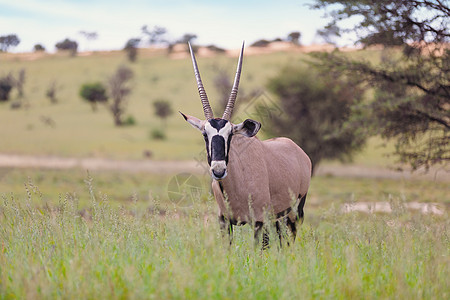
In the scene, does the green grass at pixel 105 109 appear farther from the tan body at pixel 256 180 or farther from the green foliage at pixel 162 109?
the tan body at pixel 256 180

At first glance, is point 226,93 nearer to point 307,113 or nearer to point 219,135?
point 307,113

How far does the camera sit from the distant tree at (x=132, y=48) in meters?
81.1

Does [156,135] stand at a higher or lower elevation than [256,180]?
lower

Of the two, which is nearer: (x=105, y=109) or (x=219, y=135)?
(x=219, y=135)

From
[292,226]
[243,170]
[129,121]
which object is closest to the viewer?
[243,170]

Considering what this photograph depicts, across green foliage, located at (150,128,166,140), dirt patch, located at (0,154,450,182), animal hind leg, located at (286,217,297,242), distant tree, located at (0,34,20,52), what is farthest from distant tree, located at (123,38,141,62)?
animal hind leg, located at (286,217,297,242)

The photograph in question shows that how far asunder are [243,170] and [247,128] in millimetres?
467

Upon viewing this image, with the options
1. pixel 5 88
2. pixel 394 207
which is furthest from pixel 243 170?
pixel 5 88

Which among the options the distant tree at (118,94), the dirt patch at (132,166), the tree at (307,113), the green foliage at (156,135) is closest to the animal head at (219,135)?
the tree at (307,113)

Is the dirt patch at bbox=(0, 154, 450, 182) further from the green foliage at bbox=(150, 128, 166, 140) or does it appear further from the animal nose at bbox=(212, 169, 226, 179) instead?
the animal nose at bbox=(212, 169, 226, 179)

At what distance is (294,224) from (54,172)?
17.4 metres

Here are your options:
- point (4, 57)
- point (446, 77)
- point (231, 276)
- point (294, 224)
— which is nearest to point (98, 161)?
point (446, 77)

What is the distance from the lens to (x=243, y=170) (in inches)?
218

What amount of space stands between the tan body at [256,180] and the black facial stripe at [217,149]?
1.56 ft
